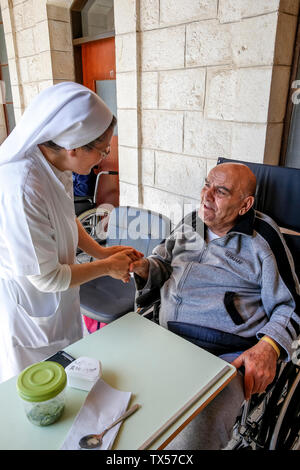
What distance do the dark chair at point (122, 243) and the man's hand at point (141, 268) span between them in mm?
431

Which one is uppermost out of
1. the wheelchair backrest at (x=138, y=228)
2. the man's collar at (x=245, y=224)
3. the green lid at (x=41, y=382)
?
the man's collar at (x=245, y=224)

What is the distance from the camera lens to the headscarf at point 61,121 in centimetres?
109

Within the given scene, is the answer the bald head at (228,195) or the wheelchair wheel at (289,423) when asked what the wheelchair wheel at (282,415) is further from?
the bald head at (228,195)

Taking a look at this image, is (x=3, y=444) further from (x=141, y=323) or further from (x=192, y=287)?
(x=192, y=287)

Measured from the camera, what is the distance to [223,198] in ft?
4.63

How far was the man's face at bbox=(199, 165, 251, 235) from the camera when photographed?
1404mm

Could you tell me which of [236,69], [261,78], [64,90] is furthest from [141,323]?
[236,69]

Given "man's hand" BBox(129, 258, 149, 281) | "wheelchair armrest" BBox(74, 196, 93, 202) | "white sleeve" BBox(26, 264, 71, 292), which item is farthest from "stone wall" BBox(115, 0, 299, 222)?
"white sleeve" BBox(26, 264, 71, 292)

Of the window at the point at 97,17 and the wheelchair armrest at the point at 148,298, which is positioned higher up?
the window at the point at 97,17

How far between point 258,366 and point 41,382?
0.75m

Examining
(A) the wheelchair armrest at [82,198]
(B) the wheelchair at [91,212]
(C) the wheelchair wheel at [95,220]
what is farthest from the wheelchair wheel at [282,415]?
(A) the wheelchair armrest at [82,198]

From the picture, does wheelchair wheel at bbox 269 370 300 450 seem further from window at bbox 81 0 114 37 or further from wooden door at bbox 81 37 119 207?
window at bbox 81 0 114 37

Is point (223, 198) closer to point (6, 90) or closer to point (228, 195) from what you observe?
point (228, 195)

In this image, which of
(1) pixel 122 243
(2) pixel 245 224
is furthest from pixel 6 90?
(2) pixel 245 224
